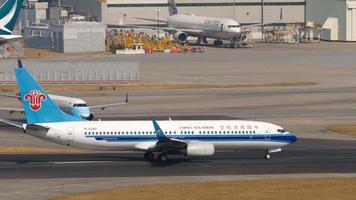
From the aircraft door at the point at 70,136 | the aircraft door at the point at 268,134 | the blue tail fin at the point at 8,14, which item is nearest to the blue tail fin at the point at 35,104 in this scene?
the aircraft door at the point at 70,136

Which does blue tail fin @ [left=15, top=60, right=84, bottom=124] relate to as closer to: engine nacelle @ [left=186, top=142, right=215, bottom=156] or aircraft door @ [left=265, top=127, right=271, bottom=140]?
engine nacelle @ [left=186, top=142, right=215, bottom=156]

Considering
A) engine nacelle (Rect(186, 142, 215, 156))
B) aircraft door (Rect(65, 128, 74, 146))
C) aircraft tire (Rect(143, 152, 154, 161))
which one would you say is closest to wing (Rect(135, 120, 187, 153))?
engine nacelle (Rect(186, 142, 215, 156))

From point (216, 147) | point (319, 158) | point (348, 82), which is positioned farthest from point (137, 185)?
point (348, 82)

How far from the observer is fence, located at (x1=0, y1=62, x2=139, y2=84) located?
138m

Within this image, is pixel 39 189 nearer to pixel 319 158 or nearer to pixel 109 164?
pixel 109 164

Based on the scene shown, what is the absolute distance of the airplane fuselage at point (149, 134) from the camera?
71.6m

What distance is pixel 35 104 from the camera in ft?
236

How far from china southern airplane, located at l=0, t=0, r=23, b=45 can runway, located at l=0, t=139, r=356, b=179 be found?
54765mm

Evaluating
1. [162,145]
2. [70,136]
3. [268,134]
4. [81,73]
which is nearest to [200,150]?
[162,145]

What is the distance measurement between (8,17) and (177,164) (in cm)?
6260

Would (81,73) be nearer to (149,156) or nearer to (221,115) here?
(221,115)

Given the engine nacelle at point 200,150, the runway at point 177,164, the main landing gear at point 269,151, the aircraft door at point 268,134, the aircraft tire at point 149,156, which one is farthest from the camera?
the main landing gear at point 269,151

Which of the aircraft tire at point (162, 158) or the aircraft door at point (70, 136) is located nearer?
the aircraft door at point (70, 136)

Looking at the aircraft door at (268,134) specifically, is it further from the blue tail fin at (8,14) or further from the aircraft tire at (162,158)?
the blue tail fin at (8,14)
